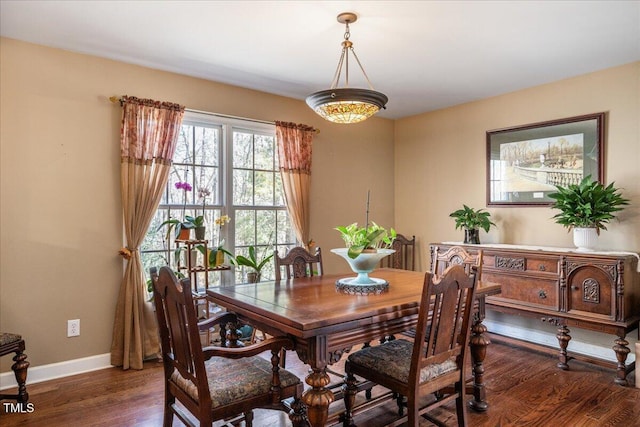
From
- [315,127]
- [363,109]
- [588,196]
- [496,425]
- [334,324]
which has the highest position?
[315,127]

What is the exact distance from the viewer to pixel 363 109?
249 centimetres

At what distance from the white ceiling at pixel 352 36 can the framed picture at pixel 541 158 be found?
0.49 meters

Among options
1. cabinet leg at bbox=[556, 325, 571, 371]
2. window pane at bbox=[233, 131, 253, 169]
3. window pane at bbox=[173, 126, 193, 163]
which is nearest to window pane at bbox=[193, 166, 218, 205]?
window pane at bbox=[173, 126, 193, 163]

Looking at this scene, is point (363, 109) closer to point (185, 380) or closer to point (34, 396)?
point (185, 380)

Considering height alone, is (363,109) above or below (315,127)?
below

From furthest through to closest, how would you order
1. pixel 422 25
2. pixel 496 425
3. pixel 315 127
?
pixel 315 127
pixel 422 25
pixel 496 425

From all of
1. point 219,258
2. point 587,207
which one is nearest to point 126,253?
point 219,258

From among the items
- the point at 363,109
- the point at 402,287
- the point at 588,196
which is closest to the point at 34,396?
the point at 402,287

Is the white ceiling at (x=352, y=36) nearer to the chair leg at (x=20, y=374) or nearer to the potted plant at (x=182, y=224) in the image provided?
the potted plant at (x=182, y=224)

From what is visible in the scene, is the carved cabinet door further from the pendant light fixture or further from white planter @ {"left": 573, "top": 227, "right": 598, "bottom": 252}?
the pendant light fixture

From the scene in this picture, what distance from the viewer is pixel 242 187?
4.02 m

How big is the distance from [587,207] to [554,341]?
4.52 ft

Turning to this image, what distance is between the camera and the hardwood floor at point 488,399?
94.0 inches

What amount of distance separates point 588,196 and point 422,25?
1933 millimetres
